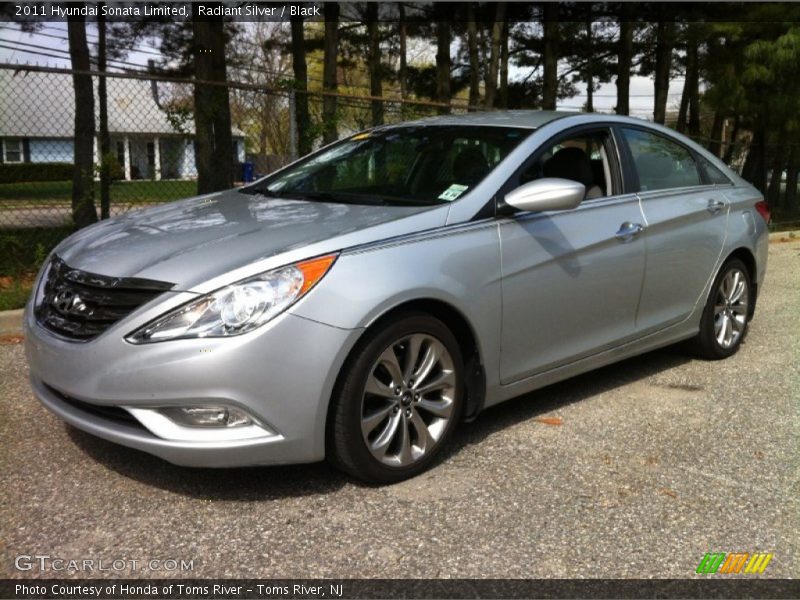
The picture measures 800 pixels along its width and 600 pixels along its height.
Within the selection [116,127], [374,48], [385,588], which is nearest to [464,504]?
[385,588]

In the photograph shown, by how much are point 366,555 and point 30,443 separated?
191 cm

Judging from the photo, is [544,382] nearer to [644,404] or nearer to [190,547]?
[644,404]

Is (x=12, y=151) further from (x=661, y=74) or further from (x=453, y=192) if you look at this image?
(x=661, y=74)

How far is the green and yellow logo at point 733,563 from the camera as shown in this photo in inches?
113

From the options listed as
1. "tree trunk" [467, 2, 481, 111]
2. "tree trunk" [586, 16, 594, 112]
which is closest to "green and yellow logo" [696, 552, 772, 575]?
"tree trunk" [467, 2, 481, 111]

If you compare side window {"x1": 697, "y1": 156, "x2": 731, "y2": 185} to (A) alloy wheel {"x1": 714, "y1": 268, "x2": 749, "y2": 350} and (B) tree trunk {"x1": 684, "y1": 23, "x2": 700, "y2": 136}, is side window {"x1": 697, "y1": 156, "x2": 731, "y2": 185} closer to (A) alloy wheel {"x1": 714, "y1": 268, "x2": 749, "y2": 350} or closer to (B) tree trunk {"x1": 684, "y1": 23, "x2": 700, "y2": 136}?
(A) alloy wheel {"x1": 714, "y1": 268, "x2": 749, "y2": 350}

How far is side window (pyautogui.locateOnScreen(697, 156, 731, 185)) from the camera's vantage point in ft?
18.0

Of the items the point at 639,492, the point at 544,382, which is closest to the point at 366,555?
the point at 639,492

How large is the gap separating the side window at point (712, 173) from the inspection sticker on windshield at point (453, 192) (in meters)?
2.32

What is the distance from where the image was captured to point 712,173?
554cm

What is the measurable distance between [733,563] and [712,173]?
332cm

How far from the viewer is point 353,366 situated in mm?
3227

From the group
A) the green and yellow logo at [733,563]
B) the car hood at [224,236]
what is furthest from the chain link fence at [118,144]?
the green and yellow logo at [733,563]

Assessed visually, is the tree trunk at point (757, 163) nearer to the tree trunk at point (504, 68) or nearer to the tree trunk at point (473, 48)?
the tree trunk at point (473, 48)
